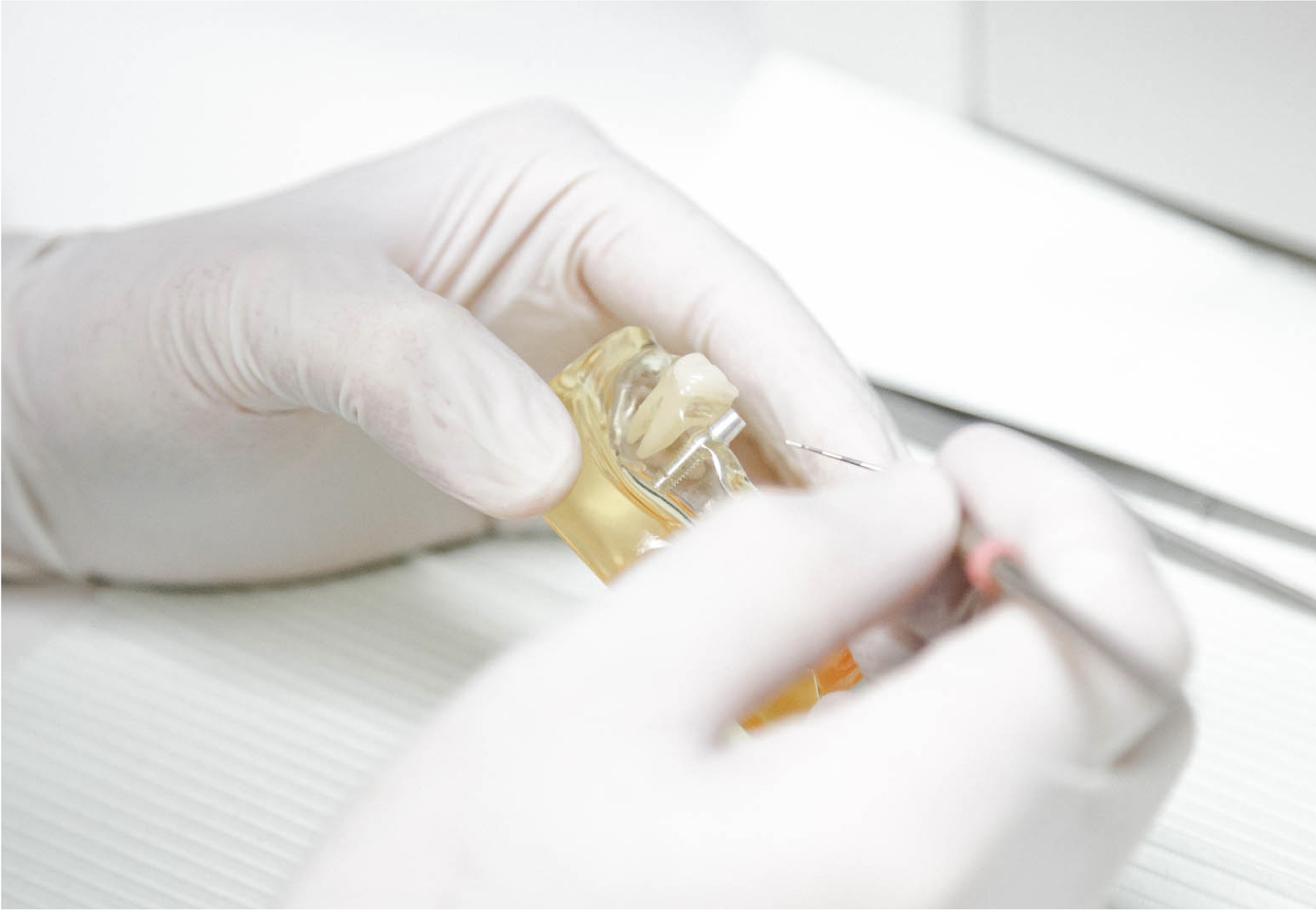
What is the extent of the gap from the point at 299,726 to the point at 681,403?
1.07 ft

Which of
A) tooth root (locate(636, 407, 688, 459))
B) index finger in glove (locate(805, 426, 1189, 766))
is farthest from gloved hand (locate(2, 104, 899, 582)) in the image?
index finger in glove (locate(805, 426, 1189, 766))

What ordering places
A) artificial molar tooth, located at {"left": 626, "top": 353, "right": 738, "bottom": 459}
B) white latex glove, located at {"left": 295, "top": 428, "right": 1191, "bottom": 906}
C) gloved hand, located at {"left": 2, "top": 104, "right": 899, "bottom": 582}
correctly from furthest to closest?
gloved hand, located at {"left": 2, "top": 104, "right": 899, "bottom": 582} < artificial molar tooth, located at {"left": 626, "top": 353, "right": 738, "bottom": 459} < white latex glove, located at {"left": 295, "top": 428, "right": 1191, "bottom": 906}

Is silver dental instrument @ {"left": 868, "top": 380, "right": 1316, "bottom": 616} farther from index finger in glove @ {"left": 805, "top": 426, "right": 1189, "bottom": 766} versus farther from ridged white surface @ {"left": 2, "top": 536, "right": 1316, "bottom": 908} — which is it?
index finger in glove @ {"left": 805, "top": 426, "right": 1189, "bottom": 766}

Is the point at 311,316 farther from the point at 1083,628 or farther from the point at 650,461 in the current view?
the point at 1083,628

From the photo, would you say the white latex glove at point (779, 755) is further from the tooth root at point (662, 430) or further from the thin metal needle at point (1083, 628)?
the tooth root at point (662, 430)

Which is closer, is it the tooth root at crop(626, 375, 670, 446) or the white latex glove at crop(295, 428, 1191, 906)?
the white latex glove at crop(295, 428, 1191, 906)

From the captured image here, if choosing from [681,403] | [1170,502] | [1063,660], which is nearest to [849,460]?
[681,403]

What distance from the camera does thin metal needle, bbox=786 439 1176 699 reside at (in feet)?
1.11

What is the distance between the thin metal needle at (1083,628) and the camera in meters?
0.34

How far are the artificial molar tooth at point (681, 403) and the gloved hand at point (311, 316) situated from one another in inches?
3.9

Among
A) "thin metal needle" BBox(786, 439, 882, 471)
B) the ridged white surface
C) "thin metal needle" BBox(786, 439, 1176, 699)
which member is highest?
"thin metal needle" BBox(786, 439, 1176, 699)

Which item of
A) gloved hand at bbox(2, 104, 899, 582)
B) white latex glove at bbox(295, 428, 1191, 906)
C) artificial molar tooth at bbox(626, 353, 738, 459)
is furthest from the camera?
gloved hand at bbox(2, 104, 899, 582)

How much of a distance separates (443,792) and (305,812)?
0.31m

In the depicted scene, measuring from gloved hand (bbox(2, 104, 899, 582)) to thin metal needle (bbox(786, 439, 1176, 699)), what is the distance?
252 millimetres
